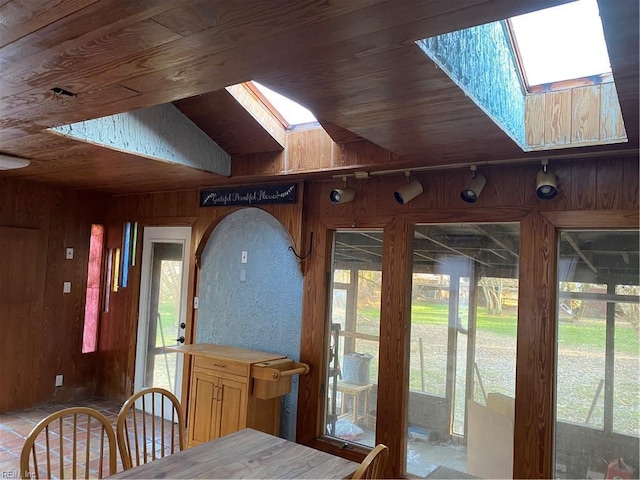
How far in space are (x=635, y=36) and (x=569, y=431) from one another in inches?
90.5

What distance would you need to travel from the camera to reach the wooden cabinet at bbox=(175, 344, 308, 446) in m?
3.54

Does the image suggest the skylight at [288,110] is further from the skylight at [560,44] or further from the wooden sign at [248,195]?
the skylight at [560,44]

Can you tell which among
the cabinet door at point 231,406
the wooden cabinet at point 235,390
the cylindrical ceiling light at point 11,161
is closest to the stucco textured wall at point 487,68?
the wooden cabinet at point 235,390

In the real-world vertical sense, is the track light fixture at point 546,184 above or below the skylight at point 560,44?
below

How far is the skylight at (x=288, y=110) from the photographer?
3.46 m

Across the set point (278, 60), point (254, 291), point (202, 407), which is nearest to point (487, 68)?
point (278, 60)

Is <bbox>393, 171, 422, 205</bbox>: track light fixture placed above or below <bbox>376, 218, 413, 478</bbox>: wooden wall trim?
above

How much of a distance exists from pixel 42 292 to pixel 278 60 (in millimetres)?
4361

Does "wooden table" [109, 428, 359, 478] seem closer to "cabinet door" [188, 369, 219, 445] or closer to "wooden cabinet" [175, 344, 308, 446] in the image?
"wooden cabinet" [175, 344, 308, 446]

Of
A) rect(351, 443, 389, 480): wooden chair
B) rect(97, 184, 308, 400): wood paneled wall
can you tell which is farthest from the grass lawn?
rect(97, 184, 308, 400): wood paneled wall

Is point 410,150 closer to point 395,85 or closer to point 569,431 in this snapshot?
point 395,85

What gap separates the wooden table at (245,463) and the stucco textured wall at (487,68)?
172 cm

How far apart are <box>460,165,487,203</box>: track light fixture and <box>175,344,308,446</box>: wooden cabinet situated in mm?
1733

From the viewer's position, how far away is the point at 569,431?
112 inches
